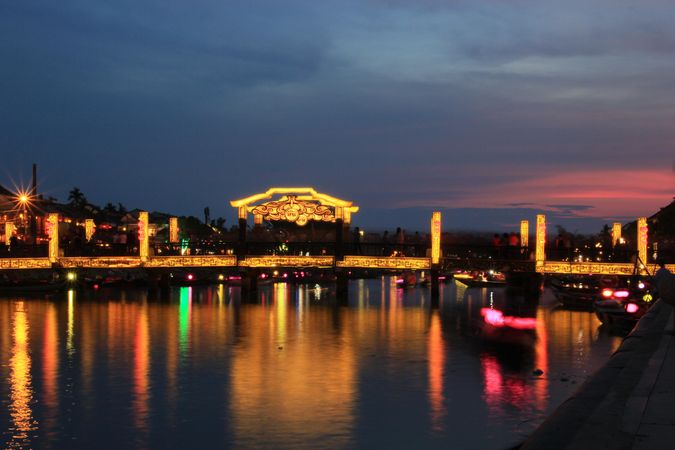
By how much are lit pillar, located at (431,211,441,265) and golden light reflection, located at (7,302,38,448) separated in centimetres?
2145

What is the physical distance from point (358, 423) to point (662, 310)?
580 inches

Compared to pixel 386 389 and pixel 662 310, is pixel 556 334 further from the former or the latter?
pixel 386 389

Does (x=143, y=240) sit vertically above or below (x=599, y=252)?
above

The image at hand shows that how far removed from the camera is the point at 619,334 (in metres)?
32.8

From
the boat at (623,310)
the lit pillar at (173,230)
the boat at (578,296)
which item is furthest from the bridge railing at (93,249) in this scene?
the boat at (623,310)

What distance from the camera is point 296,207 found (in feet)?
160

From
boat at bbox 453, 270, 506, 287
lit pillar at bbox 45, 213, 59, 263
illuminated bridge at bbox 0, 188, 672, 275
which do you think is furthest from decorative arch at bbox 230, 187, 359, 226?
boat at bbox 453, 270, 506, 287

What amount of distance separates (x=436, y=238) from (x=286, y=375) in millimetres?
23334

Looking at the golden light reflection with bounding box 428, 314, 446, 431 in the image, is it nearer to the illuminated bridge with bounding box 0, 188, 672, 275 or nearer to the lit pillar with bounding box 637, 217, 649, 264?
the illuminated bridge with bounding box 0, 188, 672, 275

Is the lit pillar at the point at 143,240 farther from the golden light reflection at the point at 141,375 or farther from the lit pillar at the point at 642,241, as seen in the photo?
the lit pillar at the point at 642,241

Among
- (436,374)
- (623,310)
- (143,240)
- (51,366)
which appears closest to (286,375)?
(436,374)

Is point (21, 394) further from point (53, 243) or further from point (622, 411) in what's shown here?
point (53, 243)

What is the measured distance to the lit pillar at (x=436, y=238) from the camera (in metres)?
45.8

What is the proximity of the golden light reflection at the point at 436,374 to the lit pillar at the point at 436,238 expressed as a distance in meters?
7.53
